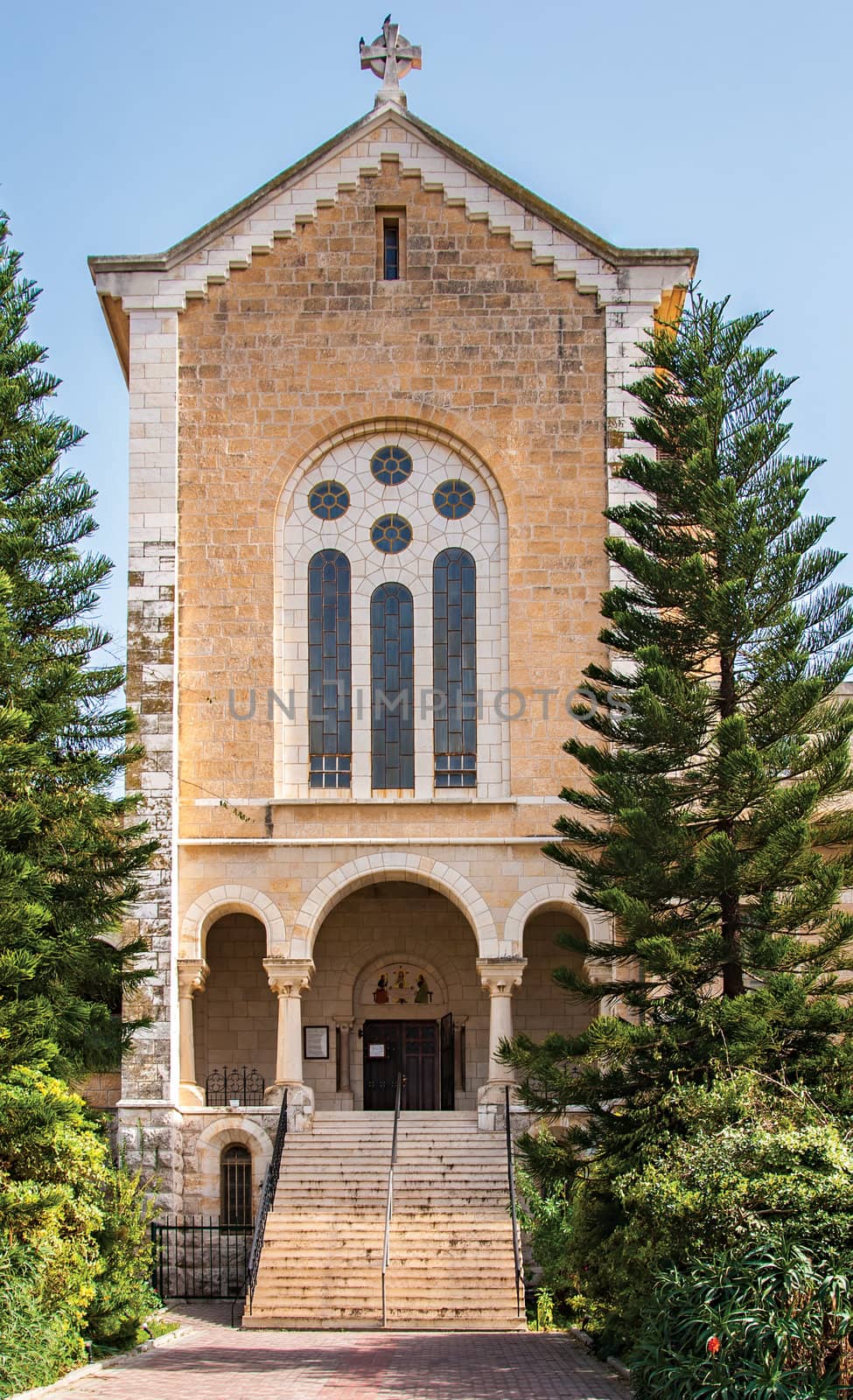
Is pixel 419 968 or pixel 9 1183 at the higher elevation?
pixel 419 968

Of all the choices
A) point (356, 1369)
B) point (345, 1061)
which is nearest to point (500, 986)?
point (345, 1061)

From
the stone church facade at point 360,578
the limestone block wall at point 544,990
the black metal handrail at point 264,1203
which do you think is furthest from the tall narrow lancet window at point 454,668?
the black metal handrail at point 264,1203

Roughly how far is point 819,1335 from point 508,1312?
26.5 feet

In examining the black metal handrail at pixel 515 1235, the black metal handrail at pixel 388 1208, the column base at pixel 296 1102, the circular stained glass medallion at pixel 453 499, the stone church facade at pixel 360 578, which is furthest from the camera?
the circular stained glass medallion at pixel 453 499

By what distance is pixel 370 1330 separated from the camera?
836 inches

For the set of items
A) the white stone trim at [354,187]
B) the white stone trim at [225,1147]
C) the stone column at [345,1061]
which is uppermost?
the white stone trim at [354,187]

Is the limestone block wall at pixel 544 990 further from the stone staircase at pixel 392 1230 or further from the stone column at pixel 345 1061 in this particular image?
the stone staircase at pixel 392 1230

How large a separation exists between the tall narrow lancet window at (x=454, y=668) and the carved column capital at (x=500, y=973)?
8.49 feet

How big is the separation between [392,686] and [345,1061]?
230 inches

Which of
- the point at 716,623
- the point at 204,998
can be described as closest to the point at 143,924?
the point at 204,998

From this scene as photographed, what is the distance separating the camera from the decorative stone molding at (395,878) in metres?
25.5

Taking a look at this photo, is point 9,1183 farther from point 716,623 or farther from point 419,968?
point 419,968

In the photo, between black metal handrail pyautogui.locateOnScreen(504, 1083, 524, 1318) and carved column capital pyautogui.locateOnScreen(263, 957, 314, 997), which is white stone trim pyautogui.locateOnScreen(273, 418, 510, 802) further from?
black metal handrail pyautogui.locateOnScreen(504, 1083, 524, 1318)

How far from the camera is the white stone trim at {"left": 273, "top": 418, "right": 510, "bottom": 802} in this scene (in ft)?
85.7
